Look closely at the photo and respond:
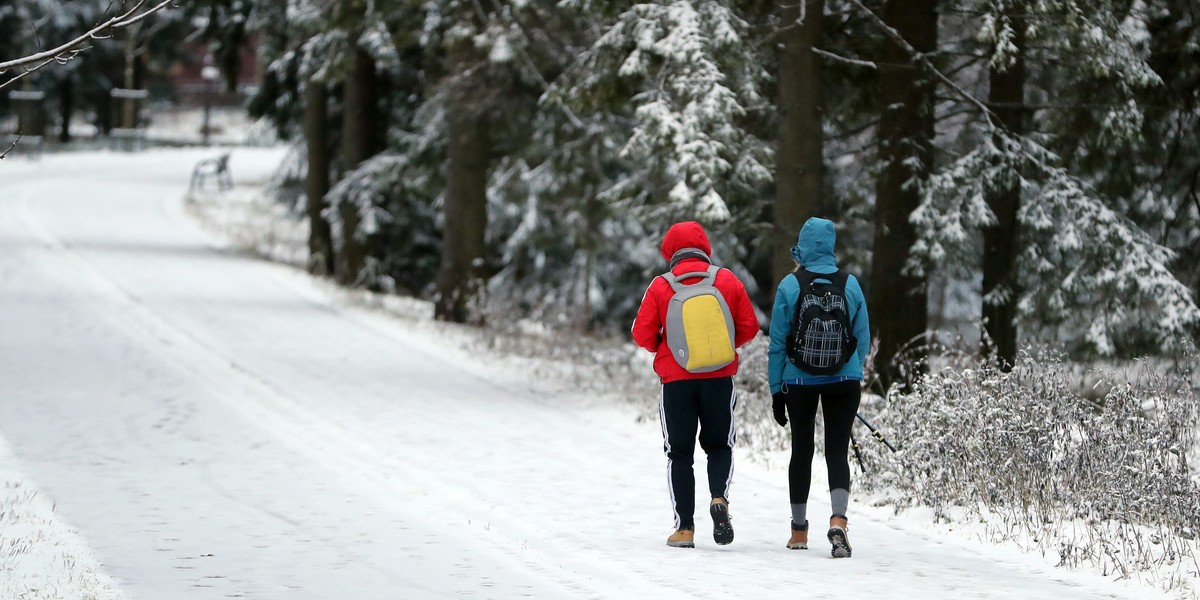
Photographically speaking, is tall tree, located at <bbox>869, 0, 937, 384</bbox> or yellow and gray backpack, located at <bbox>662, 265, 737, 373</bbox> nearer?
yellow and gray backpack, located at <bbox>662, 265, 737, 373</bbox>

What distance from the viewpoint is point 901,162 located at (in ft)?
42.8

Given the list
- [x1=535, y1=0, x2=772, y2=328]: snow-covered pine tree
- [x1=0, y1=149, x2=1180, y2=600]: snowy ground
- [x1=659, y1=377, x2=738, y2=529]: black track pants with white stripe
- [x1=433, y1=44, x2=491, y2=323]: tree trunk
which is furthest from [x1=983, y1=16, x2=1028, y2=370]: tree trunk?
[x1=433, y1=44, x2=491, y2=323]: tree trunk

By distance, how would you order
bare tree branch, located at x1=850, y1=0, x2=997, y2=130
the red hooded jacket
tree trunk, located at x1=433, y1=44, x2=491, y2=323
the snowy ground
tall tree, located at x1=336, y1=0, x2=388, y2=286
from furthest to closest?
tall tree, located at x1=336, y1=0, x2=388, y2=286
tree trunk, located at x1=433, y1=44, x2=491, y2=323
bare tree branch, located at x1=850, y1=0, x2=997, y2=130
the red hooded jacket
the snowy ground

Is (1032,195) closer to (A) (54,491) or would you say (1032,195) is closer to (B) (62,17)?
(A) (54,491)

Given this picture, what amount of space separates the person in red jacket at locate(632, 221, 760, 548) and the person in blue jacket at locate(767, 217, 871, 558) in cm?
22

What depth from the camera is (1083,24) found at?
11656 mm

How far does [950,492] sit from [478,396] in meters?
5.95

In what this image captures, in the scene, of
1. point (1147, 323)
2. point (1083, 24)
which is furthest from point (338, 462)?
point (1147, 323)

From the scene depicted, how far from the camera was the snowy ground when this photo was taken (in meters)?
6.87

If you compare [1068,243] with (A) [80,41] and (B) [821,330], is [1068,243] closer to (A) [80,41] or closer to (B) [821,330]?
(B) [821,330]

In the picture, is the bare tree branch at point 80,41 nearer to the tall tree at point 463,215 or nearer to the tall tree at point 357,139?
the tall tree at point 463,215

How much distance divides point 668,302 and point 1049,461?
299cm

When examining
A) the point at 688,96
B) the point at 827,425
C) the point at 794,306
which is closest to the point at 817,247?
the point at 794,306

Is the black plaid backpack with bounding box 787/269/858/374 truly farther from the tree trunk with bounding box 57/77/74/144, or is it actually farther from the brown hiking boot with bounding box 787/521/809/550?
the tree trunk with bounding box 57/77/74/144
